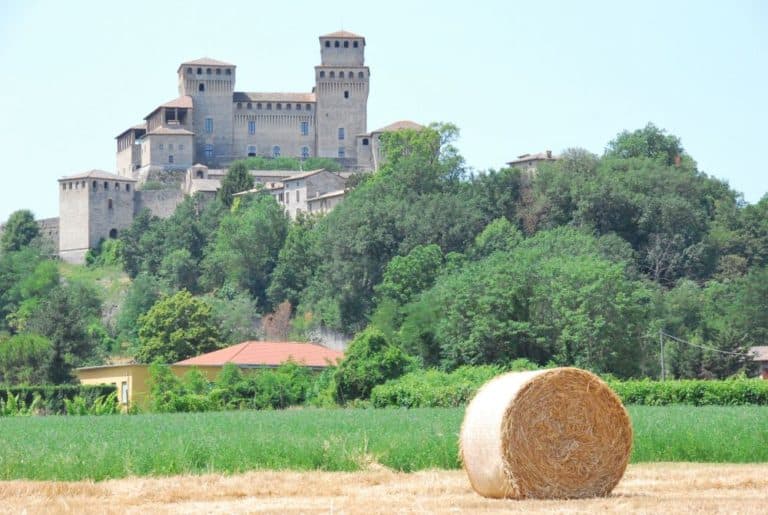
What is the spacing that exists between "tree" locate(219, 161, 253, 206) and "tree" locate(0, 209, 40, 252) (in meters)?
19.0

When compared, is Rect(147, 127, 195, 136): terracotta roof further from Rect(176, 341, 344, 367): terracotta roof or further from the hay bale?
the hay bale

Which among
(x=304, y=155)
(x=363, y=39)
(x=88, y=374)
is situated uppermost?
(x=363, y=39)

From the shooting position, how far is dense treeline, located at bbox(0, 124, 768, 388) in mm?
56062

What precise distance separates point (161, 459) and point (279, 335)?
2549 inches

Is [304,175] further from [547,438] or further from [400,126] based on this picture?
[547,438]

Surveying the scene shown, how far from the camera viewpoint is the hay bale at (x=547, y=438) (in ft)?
64.8

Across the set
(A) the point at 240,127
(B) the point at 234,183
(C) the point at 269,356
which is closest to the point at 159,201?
(B) the point at 234,183

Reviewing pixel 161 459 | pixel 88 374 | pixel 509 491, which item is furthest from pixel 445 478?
pixel 88 374

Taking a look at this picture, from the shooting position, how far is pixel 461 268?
76562 millimetres

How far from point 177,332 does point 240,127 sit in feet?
181

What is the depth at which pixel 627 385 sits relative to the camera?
131 feet

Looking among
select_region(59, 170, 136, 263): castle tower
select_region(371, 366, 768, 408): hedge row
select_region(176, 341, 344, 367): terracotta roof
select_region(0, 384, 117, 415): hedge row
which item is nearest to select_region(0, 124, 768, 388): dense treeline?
select_region(59, 170, 136, 263): castle tower

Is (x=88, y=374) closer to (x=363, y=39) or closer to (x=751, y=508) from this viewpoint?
(x=751, y=508)

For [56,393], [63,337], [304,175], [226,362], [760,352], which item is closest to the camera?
[56,393]
